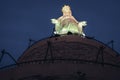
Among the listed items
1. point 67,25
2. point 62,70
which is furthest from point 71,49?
point 67,25

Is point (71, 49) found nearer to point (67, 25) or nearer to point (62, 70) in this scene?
point (62, 70)

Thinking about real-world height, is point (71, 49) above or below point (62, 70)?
above

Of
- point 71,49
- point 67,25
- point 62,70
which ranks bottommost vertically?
point 62,70

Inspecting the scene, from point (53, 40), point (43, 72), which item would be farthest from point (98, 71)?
point (53, 40)

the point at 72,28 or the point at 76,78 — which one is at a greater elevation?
the point at 72,28

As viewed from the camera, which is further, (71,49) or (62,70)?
(71,49)

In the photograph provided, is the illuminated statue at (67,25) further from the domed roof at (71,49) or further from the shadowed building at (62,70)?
the shadowed building at (62,70)

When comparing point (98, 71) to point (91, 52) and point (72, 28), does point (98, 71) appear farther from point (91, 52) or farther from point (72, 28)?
point (72, 28)

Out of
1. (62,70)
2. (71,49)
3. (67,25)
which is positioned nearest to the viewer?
(62,70)

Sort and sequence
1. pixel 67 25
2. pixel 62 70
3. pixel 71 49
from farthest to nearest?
1. pixel 67 25
2. pixel 71 49
3. pixel 62 70

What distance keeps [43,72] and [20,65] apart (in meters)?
2.05

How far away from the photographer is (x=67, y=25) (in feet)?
107

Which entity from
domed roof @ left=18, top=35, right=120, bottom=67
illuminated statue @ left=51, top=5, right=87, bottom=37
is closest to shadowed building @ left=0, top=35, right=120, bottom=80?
domed roof @ left=18, top=35, right=120, bottom=67

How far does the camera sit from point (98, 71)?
2142 cm
